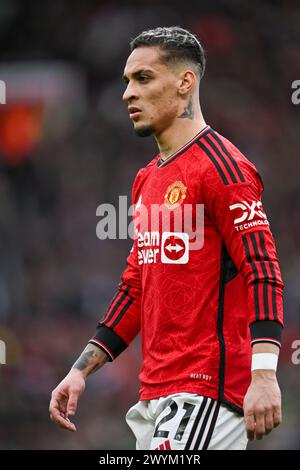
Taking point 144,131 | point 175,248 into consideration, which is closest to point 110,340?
point 175,248

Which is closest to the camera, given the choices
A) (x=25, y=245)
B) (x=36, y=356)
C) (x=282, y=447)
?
(x=282, y=447)

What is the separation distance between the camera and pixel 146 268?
13.4ft

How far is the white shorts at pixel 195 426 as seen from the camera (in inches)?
146

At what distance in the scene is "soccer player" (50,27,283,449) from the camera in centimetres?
361

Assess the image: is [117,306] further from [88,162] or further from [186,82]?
[88,162]

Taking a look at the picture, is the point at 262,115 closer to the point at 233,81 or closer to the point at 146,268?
the point at 233,81

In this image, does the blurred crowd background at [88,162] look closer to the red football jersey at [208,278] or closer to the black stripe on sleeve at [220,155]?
the red football jersey at [208,278]

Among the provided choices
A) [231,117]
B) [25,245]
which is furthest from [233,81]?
[25,245]

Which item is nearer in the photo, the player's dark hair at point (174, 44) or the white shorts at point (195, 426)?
the white shorts at point (195, 426)

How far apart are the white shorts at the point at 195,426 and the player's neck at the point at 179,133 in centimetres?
101

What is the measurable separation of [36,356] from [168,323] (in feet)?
25.2

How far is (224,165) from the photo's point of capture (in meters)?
3.81

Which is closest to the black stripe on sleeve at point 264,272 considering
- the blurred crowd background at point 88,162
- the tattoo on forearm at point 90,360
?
the tattoo on forearm at point 90,360
